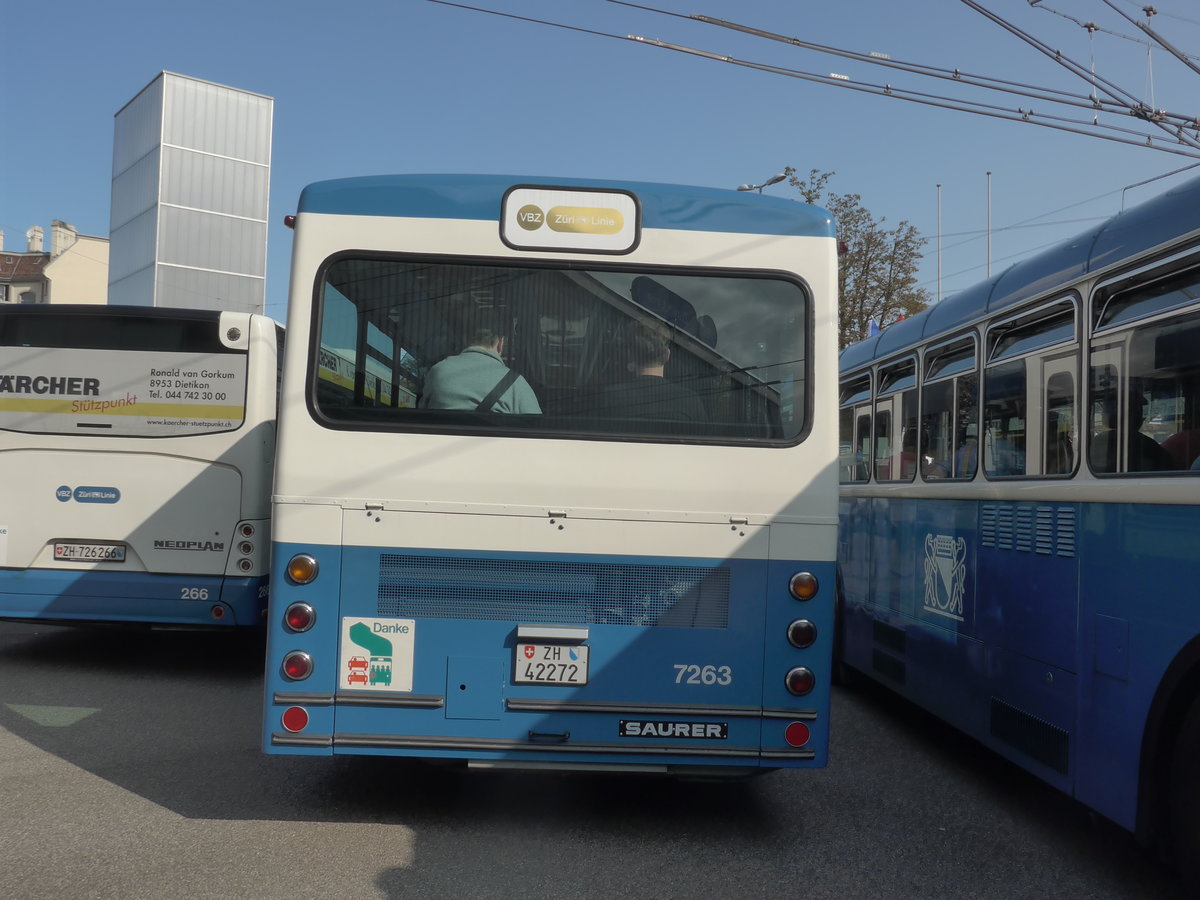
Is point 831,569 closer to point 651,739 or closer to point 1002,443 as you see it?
point 651,739

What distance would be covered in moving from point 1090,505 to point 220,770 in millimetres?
4715

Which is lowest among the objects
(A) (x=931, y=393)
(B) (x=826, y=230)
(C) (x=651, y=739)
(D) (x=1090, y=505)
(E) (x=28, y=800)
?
(E) (x=28, y=800)

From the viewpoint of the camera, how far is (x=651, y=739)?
528 cm

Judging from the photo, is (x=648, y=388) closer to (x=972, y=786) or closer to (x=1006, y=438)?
(x=1006, y=438)

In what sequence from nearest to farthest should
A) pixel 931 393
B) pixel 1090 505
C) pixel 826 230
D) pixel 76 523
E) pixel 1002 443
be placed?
pixel 1090 505, pixel 826 230, pixel 1002 443, pixel 931 393, pixel 76 523

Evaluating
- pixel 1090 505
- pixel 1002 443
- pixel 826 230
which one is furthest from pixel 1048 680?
pixel 826 230

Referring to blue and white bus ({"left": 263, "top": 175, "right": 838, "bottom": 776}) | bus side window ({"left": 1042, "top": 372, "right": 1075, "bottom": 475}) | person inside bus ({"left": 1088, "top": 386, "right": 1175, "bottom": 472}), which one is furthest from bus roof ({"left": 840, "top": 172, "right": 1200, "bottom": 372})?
blue and white bus ({"left": 263, "top": 175, "right": 838, "bottom": 776})

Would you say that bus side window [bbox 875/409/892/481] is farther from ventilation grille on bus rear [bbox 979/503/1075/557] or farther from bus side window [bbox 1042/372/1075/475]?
bus side window [bbox 1042/372/1075/475]

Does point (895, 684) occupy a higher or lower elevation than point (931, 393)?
lower

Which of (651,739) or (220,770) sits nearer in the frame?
(651,739)

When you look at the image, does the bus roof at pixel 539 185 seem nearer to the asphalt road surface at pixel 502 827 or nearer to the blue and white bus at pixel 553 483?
the blue and white bus at pixel 553 483

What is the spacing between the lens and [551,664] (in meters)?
5.27

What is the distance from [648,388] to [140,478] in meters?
5.38

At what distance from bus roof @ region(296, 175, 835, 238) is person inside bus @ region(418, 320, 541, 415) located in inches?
23.6
